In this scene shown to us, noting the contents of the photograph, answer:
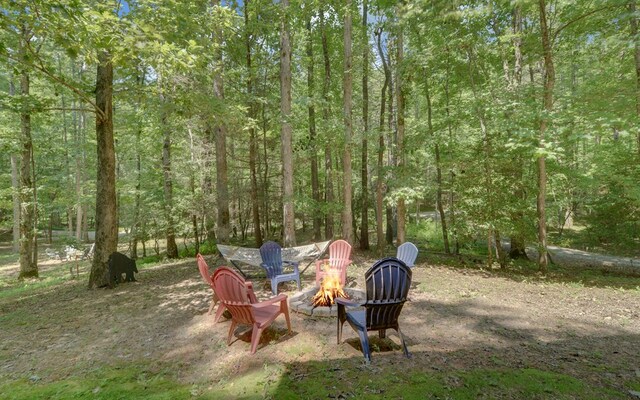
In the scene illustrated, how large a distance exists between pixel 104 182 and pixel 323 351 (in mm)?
5864

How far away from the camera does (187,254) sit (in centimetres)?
1149

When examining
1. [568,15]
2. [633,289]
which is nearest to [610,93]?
[568,15]

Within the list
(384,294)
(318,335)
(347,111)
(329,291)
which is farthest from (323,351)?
(347,111)

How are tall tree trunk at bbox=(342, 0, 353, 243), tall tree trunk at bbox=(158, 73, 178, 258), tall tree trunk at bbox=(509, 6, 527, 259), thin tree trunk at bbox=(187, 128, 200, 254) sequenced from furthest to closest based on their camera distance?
1. thin tree trunk at bbox=(187, 128, 200, 254)
2. tall tree trunk at bbox=(158, 73, 178, 258)
3. tall tree trunk at bbox=(342, 0, 353, 243)
4. tall tree trunk at bbox=(509, 6, 527, 259)

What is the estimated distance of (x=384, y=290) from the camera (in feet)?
10.5

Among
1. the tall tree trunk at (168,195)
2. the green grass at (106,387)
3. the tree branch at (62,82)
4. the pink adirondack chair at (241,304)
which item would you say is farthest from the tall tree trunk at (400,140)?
the tree branch at (62,82)

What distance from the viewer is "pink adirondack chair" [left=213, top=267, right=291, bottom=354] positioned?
10.8 feet

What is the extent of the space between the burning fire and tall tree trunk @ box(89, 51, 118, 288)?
4.80 metres

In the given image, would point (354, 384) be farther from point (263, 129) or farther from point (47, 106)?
point (263, 129)

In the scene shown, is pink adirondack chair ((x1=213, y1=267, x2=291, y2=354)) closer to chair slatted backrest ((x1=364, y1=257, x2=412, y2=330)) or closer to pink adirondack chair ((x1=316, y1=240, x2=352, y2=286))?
chair slatted backrest ((x1=364, y1=257, x2=412, y2=330))

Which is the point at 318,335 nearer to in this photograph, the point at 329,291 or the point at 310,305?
the point at 310,305

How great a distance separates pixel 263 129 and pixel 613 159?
36.1 ft

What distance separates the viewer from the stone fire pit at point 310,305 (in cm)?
427

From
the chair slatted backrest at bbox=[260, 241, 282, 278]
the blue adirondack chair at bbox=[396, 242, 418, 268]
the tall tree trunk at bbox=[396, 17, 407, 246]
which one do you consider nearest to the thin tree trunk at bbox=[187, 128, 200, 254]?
the chair slatted backrest at bbox=[260, 241, 282, 278]
